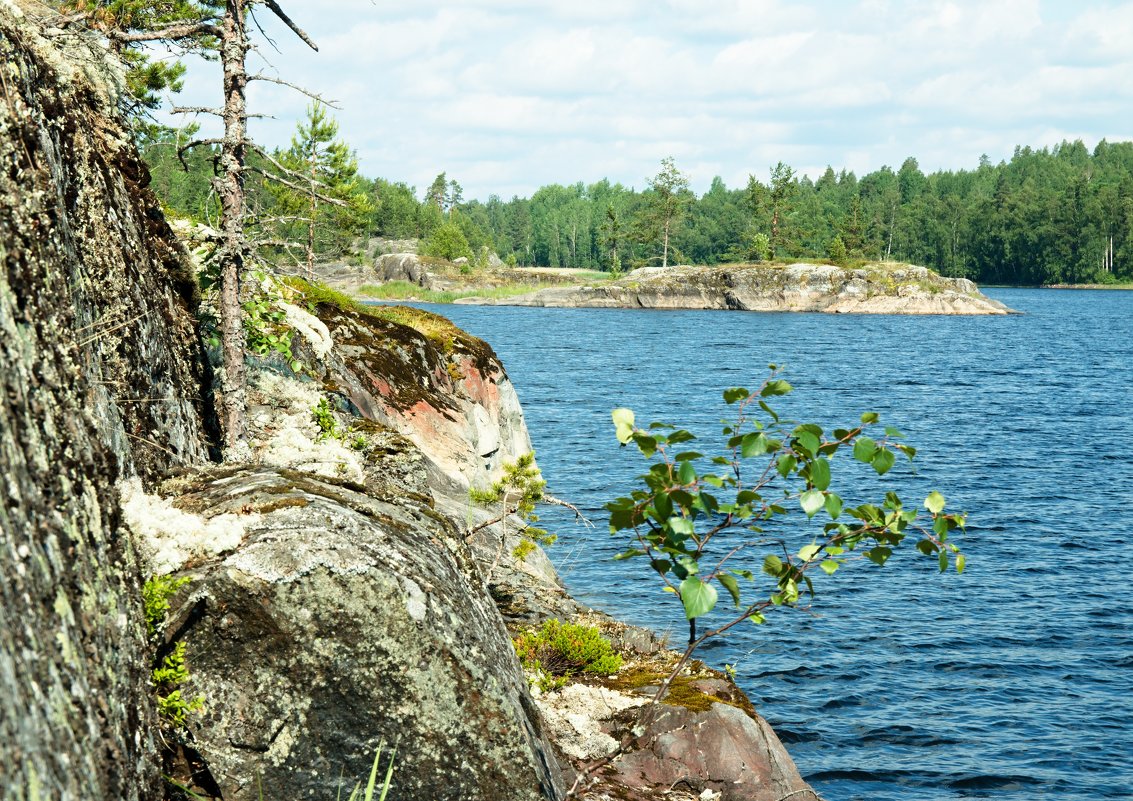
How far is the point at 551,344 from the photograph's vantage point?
261ft

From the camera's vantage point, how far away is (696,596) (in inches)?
171

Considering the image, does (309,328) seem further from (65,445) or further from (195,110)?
(65,445)

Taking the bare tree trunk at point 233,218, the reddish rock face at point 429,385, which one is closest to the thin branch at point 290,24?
the bare tree trunk at point 233,218

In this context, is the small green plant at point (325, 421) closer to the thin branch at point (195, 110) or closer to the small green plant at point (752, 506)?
the thin branch at point (195, 110)

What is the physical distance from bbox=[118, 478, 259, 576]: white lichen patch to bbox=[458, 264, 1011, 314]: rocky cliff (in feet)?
411

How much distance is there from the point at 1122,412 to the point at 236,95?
48256mm

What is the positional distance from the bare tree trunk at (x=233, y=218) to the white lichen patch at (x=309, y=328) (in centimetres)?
233

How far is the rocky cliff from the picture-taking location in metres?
125

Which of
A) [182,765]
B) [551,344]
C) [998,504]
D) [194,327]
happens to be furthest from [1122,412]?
[182,765]

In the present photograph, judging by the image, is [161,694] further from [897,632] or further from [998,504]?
[998,504]

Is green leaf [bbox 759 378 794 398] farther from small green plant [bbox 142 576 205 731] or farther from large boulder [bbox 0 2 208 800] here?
small green plant [bbox 142 576 205 731]

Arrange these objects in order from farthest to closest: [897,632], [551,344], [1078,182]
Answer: [1078,182] < [551,344] < [897,632]

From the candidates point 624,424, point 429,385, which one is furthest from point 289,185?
point 429,385

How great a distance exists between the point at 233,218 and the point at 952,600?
1730 cm
